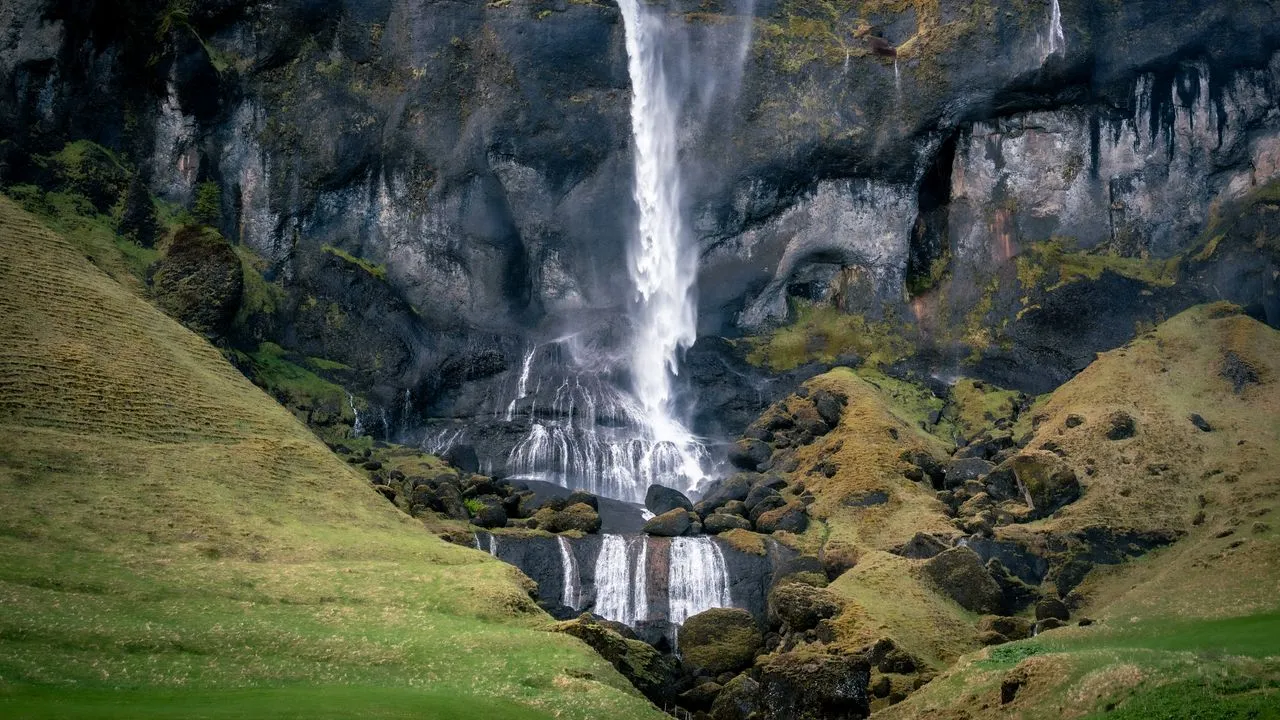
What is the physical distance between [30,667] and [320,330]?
237 feet

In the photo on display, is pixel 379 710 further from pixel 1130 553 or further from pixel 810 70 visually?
pixel 810 70

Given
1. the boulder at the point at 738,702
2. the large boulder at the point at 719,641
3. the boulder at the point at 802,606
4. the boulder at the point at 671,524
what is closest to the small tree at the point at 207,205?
the boulder at the point at 671,524

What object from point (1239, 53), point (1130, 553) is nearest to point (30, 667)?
point (1130, 553)

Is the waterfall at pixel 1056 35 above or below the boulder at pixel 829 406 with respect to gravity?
above

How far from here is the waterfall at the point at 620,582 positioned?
64.0 m

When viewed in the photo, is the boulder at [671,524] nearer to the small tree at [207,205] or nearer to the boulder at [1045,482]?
the boulder at [1045,482]

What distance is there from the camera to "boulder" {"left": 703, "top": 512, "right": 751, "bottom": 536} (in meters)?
70.6

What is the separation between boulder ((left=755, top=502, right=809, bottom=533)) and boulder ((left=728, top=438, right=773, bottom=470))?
1234cm

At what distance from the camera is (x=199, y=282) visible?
81.4 metres

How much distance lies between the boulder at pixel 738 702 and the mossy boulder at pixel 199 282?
5075cm

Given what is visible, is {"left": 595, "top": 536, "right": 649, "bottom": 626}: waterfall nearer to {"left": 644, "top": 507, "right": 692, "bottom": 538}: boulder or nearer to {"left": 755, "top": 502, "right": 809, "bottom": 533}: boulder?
{"left": 644, "top": 507, "right": 692, "bottom": 538}: boulder

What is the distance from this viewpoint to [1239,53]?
305ft

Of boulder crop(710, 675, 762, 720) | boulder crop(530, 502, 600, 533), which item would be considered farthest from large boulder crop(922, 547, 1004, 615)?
boulder crop(530, 502, 600, 533)

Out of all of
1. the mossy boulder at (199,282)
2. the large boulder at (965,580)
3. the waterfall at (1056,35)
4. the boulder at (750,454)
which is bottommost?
the large boulder at (965,580)
